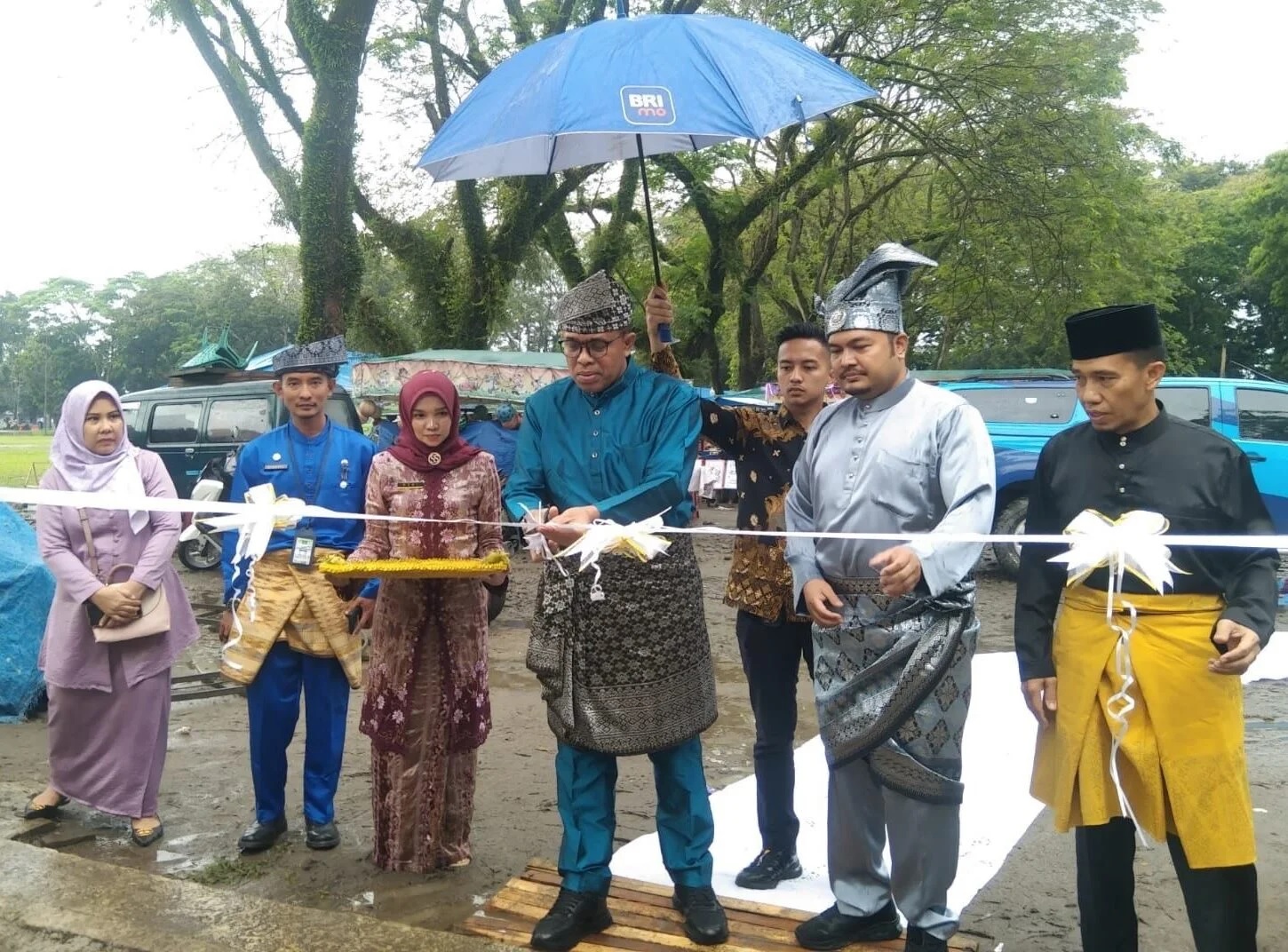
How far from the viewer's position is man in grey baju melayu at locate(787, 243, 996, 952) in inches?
100.0

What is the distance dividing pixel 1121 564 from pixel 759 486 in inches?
53.2

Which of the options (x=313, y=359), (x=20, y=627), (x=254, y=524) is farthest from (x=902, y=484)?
(x=20, y=627)

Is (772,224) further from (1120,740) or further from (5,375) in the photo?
(5,375)

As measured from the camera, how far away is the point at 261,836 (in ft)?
12.1

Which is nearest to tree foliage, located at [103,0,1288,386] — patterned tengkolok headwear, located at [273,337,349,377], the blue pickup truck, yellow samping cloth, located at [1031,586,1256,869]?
the blue pickup truck

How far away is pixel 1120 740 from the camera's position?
239 centimetres

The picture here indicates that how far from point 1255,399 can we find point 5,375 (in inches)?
2410

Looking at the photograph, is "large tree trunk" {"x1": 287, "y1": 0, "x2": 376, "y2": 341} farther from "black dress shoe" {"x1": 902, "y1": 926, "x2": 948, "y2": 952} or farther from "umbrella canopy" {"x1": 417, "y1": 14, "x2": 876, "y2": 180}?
"black dress shoe" {"x1": 902, "y1": 926, "x2": 948, "y2": 952}

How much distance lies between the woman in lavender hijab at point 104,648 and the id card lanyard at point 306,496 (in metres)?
0.56

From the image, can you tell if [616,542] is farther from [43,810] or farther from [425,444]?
[43,810]

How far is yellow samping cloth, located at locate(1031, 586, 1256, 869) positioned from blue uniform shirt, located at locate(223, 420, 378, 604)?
2455 millimetres

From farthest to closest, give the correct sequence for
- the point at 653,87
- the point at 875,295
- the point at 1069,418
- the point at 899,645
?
the point at 1069,418
the point at 653,87
the point at 875,295
the point at 899,645

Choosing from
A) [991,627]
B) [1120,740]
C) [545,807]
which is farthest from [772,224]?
[1120,740]

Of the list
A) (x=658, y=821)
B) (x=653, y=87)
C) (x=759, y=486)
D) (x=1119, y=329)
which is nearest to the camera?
(x=1119, y=329)
